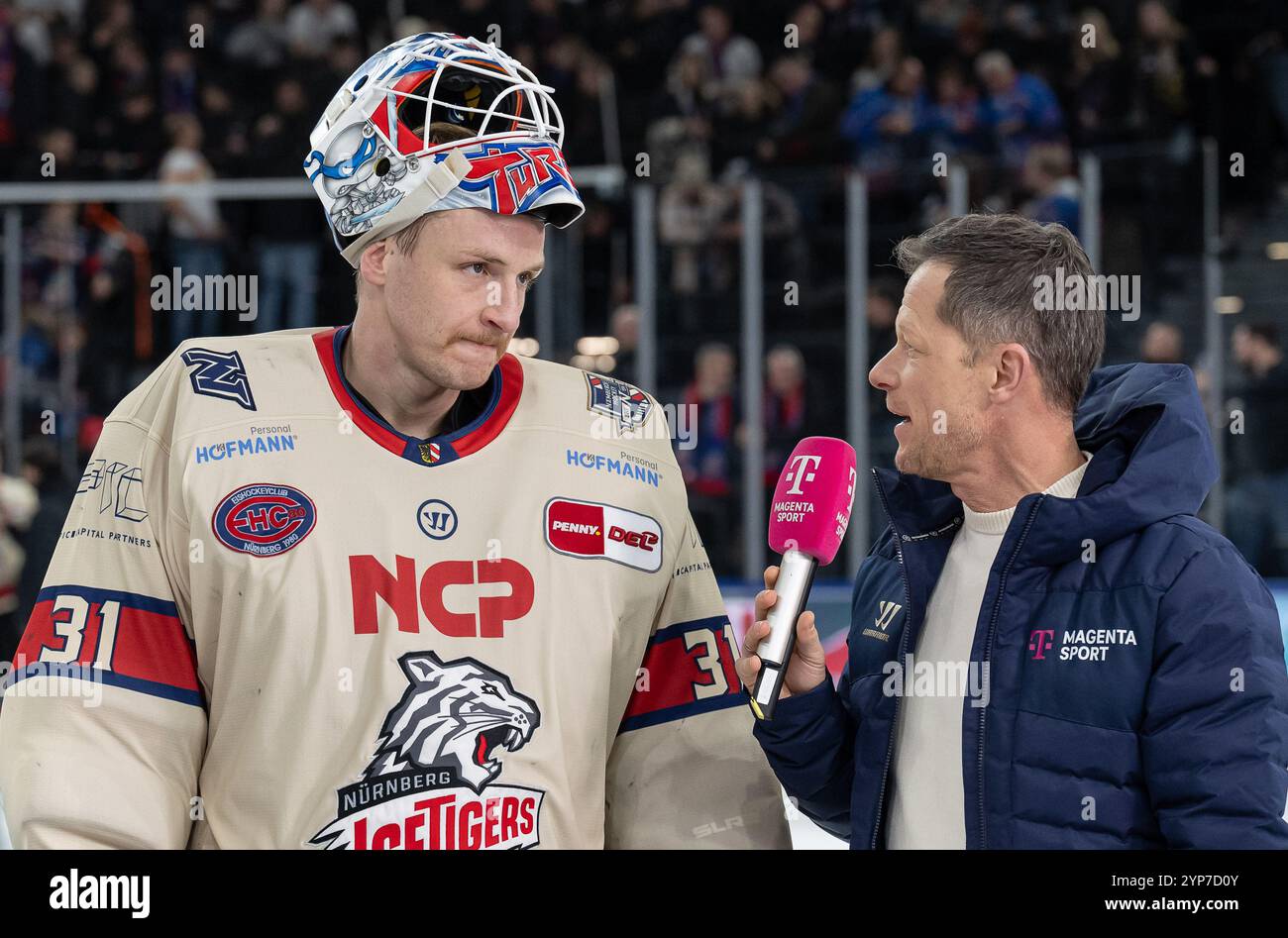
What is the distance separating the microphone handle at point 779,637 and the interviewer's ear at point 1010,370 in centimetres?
41

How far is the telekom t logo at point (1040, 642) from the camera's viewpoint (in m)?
1.82

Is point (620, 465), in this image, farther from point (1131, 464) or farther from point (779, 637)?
point (1131, 464)

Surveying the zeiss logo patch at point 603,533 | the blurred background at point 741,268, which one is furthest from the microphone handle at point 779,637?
the blurred background at point 741,268

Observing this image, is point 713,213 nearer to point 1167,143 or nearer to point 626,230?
point 626,230

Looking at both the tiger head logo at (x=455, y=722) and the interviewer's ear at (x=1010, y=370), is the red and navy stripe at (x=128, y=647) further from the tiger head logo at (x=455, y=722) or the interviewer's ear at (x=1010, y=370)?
the interviewer's ear at (x=1010, y=370)

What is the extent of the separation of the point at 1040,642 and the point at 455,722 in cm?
71

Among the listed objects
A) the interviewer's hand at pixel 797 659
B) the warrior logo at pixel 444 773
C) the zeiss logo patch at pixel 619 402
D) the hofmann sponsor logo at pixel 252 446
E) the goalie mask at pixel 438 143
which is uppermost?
the goalie mask at pixel 438 143

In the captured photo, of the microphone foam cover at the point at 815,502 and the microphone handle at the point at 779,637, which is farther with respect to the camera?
the microphone foam cover at the point at 815,502

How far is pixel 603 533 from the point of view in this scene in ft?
6.50

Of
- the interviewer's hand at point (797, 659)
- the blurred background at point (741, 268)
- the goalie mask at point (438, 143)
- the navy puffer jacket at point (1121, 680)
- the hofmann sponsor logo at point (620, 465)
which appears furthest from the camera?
the blurred background at point (741, 268)

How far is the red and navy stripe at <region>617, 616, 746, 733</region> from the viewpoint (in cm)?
205

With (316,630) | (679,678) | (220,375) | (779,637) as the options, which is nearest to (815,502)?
(779,637)

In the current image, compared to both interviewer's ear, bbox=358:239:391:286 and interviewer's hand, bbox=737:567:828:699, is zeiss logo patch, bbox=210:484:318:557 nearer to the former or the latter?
interviewer's ear, bbox=358:239:391:286

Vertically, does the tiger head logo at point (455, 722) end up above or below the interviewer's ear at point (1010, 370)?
below
